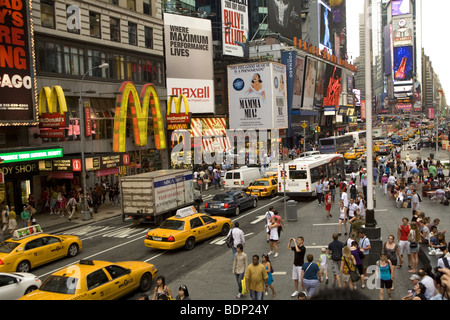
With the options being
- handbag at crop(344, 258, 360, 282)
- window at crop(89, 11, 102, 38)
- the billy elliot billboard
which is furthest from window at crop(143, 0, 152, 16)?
handbag at crop(344, 258, 360, 282)

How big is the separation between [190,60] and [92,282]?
43.6m

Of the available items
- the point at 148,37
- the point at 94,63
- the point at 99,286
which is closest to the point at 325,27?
the point at 148,37

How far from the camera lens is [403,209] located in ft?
77.7

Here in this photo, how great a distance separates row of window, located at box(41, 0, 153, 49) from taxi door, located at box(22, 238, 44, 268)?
68.3ft

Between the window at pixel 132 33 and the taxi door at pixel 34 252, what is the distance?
91.8 feet

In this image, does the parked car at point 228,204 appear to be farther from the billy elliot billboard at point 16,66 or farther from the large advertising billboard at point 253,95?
the large advertising billboard at point 253,95

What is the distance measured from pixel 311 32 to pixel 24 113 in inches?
4102

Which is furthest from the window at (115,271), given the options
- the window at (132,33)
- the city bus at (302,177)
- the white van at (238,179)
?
the window at (132,33)

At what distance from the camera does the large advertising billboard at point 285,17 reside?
89.3 meters

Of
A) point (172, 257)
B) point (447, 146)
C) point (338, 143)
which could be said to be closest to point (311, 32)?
point (338, 143)

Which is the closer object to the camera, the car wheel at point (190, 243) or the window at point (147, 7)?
the car wheel at point (190, 243)

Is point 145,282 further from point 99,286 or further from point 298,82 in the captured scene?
point 298,82

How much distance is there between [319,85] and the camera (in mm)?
90938
